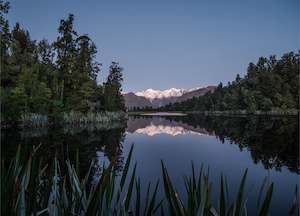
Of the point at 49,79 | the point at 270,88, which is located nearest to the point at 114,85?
the point at 49,79

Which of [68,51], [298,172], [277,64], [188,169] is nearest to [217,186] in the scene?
[188,169]

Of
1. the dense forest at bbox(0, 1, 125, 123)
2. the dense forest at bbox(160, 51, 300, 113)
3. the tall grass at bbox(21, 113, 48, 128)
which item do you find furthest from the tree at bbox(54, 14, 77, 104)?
the dense forest at bbox(160, 51, 300, 113)

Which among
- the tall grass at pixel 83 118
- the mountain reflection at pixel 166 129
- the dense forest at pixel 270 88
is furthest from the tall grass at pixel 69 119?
the dense forest at pixel 270 88

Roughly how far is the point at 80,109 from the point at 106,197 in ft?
105

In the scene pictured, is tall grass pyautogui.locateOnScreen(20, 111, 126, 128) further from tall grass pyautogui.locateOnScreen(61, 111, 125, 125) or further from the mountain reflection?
the mountain reflection

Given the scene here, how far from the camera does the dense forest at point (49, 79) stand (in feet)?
74.2

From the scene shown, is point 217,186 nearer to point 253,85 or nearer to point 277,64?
point 253,85

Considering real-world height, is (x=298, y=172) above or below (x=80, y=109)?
below

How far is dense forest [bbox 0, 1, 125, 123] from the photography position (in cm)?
2261

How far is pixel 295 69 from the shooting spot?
68.4 metres

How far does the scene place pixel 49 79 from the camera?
33906 millimetres

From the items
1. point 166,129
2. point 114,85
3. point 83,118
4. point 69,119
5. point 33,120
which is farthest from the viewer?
point 114,85

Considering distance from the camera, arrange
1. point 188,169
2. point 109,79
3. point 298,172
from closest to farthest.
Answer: point 298,172 < point 188,169 < point 109,79

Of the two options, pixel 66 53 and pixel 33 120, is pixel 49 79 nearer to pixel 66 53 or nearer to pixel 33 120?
pixel 66 53
